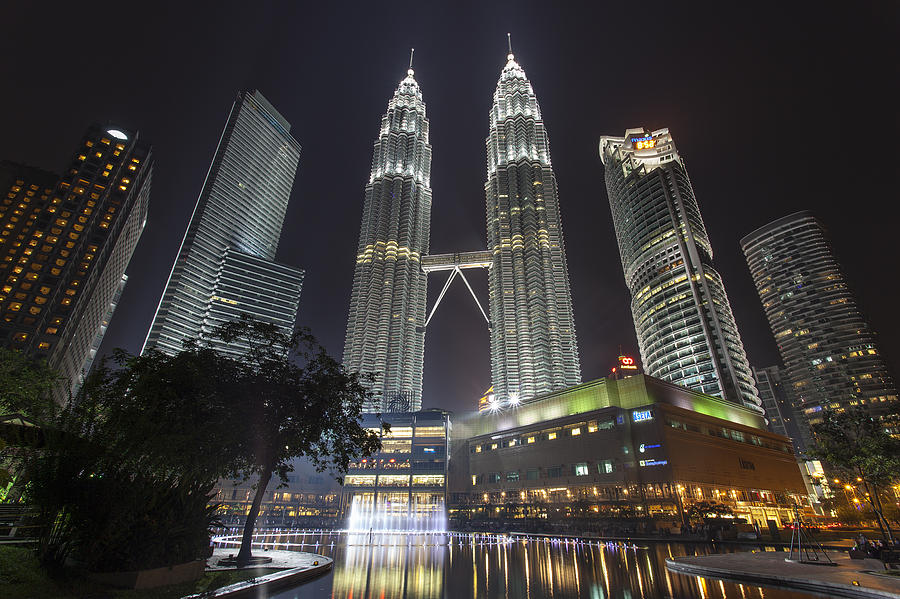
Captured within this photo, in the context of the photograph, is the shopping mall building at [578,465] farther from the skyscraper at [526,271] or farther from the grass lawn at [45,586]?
the grass lawn at [45,586]

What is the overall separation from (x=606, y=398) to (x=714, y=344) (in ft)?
171

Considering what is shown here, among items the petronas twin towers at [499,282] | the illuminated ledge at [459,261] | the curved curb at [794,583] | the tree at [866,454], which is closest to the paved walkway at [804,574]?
the curved curb at [794,583]

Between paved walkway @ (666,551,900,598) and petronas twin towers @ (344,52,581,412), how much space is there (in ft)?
382

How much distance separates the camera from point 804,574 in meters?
17.8

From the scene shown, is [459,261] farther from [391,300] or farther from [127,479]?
[127,479]

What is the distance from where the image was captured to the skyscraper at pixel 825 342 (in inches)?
6324

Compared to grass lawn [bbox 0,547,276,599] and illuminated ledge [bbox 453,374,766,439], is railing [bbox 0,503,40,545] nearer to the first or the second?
grass lawn [bbox 0,547,276,599]

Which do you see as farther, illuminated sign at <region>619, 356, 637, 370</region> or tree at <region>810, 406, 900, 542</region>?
illuminated sign at <region>619, 356, 637, 370</region>

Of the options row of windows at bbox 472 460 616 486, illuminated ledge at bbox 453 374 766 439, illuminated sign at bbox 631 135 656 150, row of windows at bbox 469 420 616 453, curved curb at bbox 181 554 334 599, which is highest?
illuminated sign at bbox 631 135 656 150

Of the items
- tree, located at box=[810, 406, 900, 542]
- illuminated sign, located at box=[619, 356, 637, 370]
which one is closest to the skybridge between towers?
illuminated sign, located at box=[619, 356, 637, 370]

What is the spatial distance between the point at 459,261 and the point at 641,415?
115 meters

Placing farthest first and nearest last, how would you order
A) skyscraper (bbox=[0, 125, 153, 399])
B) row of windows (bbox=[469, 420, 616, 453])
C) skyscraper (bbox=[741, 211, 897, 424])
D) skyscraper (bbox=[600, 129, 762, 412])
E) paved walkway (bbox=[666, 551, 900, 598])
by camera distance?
skyscraper (bbox=[741, 211, 897, 424]) < skyscraper (bbox=[600, 129, 762, 412]) < skyscraper (bbox=[0, 125, 153, 399]) < row of windows (bbox=[469, 420, 616, 453]) < paved walkway (bbox=[666, 551, 900, 598])

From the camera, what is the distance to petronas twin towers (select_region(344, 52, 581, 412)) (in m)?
148

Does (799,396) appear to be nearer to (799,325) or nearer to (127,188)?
(799,325)
